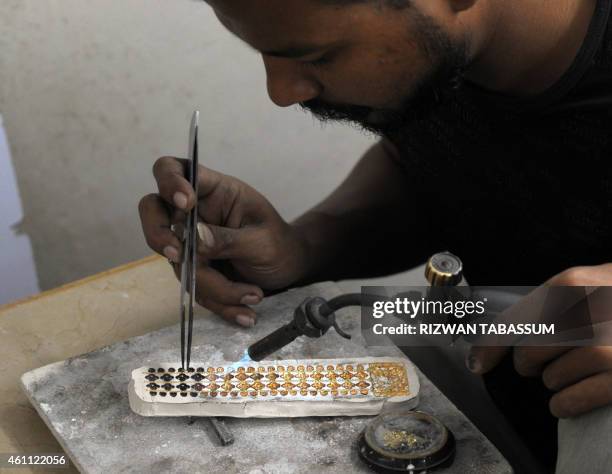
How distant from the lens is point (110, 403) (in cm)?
93

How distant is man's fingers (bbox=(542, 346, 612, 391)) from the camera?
81 centimetres

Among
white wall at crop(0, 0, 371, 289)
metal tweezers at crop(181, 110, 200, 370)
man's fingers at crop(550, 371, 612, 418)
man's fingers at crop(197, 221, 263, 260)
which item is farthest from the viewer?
white wall at crop(0, 0, 371, 289)

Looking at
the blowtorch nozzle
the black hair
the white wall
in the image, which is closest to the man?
the black hair

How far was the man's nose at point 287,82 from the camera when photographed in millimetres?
881

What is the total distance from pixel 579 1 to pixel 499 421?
0.46 metres

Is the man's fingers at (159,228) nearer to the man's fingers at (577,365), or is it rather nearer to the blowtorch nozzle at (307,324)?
the blowtorch nozzle at (307,324)

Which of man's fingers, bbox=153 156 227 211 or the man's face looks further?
man's fingers, bbox=153 156 227 211

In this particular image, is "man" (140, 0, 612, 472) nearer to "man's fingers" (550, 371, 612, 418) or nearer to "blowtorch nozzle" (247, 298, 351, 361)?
"man's fingers" (550, 371, 612, 418)

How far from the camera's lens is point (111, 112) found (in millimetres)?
1539

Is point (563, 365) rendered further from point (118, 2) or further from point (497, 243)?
point (118, 2)

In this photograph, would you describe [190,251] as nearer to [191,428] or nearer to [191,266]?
[191,266]

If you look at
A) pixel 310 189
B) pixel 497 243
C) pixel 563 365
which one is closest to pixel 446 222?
pixel 497 243

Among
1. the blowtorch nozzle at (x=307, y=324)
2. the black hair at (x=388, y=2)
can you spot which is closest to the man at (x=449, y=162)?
the black hair at (x=388, y=2)

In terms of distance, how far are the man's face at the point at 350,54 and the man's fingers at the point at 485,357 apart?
0.26 m
